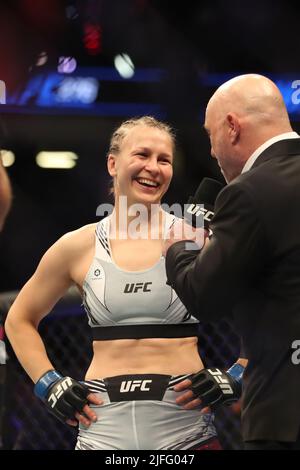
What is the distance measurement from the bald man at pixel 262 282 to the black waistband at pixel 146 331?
44 centimetres

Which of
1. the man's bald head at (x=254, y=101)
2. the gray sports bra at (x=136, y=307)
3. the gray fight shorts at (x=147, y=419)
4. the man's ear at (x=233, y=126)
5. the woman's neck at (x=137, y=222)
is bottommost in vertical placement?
the gray fight shorts at (x=147, y=419)

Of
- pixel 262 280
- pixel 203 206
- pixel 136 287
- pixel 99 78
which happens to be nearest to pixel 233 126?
pixel 203 206

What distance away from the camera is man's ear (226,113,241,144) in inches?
66.2

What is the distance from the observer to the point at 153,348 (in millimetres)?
2033

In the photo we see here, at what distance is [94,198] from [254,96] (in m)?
5.72

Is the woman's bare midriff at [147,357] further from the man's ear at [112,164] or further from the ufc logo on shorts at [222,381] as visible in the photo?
the man's ear at [112,164]

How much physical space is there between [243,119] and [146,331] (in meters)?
0.64

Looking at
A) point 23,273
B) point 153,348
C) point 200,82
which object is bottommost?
point 23,273

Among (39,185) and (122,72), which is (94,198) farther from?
(122,72)

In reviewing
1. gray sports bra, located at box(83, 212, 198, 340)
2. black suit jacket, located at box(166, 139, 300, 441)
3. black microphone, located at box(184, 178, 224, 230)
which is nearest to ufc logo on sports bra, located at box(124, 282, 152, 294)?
gray sports bra, located at box(83, 212, 198, 340)

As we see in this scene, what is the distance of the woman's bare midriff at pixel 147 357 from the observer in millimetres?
2025

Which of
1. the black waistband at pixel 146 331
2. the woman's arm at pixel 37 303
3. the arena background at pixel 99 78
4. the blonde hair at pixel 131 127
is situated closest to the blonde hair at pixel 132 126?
the blonde hair at pixel 131 127

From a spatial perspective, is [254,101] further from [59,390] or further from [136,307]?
[59,390]

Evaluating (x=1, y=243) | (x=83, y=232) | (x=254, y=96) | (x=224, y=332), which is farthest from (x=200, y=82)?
(x=254, y=96)
